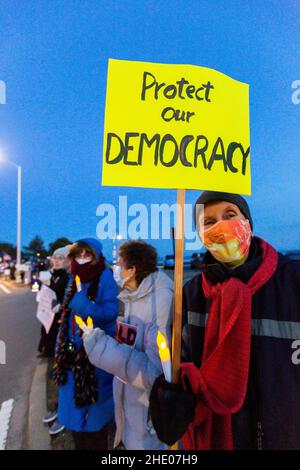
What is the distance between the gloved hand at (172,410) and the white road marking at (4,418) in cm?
244

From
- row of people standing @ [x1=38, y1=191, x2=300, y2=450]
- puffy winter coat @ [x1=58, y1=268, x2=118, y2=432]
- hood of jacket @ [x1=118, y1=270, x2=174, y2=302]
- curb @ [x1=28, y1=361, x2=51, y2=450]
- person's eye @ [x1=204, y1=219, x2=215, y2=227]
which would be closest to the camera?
row of people standing @ [x1=38, y1=191, x2=300, y2=450]

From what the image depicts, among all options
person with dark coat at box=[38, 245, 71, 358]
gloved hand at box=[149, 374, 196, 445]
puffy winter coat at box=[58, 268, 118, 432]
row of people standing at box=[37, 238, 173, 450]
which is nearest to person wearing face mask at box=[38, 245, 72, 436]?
person with dark coat at box=[38, 245, 71, 358]

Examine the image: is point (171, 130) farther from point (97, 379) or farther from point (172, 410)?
point (97, 379)

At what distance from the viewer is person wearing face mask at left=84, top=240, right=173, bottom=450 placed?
1658mm

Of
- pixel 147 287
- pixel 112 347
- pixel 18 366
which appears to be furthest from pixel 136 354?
pixel 18 366

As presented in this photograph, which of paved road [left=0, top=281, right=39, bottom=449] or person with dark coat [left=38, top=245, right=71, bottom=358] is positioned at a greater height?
person with dark coat [left=38, top=245, right=71, bottom=358]

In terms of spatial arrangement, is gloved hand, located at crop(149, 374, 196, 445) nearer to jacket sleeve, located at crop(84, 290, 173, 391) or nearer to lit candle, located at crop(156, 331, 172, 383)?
lit candle, located at crop(156, 331, 172, 383)

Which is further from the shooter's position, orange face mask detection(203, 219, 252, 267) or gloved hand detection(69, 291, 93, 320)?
gloved hand detection(69, 291, 93, 320)

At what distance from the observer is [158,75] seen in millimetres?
1468

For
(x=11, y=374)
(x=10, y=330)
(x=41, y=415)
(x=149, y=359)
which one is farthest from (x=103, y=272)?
(x=10, y=330)

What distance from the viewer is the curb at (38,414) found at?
2882mm

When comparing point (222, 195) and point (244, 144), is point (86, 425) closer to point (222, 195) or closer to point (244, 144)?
point (222, 195)

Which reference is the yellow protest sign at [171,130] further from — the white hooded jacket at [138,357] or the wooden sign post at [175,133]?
the white hooded jacket at [138,357]

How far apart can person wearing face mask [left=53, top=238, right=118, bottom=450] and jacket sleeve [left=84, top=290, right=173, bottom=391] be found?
0.61m
